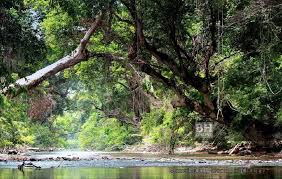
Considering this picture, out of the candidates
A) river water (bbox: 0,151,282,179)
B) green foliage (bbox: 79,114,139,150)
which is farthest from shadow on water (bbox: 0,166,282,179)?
green foliage (bbox: 79,114,139,150)

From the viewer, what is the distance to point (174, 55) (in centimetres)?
1719

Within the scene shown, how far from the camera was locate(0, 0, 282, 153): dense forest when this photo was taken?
12477mm

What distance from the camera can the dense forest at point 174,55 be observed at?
12.5 meters

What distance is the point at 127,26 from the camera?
19.0 m

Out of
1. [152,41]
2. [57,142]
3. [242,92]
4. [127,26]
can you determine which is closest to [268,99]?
[242,92]

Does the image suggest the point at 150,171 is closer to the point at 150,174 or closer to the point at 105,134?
the point at 150,174

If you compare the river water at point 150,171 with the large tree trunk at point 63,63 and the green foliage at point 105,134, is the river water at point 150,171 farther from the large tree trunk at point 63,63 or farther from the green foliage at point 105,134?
the green foliage at point 105,134

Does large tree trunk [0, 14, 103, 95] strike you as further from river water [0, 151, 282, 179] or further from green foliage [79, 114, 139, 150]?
green foliage [79, 114, 139, 150]

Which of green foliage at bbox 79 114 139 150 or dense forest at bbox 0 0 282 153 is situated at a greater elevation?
dense forest at bbox 0 0 282 153

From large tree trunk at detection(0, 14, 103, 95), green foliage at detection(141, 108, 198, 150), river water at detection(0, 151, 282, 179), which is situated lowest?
river water at detection(0, 151, 282, 179)

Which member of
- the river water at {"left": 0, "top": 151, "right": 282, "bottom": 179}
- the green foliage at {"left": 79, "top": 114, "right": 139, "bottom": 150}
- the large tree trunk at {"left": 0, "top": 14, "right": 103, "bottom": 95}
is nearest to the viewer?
the river water at {"left": 0, "top": 151, "right": 282, "bottom": 179}

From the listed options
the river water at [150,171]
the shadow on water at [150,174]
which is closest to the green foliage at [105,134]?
the river water at [150,171]

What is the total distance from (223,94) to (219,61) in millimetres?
1051

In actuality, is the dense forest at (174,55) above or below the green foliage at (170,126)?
above
